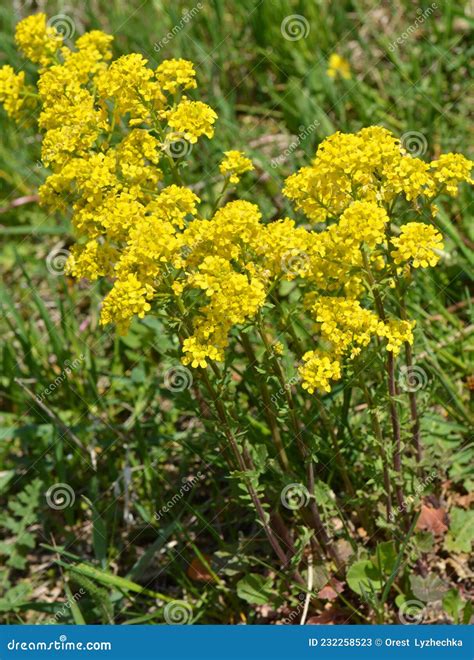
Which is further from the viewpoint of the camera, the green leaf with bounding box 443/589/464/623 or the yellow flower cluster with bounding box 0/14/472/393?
the green leaf with bounding box 443/589/464/623

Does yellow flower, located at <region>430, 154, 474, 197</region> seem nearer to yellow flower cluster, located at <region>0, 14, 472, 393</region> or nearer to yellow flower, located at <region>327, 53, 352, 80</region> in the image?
yellow flower cluster, located at <region>0, 14, 472, 393</region>

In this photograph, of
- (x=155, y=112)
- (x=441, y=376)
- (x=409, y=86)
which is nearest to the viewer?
(x=155, y=112)

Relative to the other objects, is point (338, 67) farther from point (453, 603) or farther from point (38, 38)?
point (453, 603)

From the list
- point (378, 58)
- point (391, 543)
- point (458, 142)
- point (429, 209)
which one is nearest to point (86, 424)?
point (391, 543)

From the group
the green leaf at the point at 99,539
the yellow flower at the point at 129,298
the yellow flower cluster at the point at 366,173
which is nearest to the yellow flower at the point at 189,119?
the yellow flower cluster at the point at 366,173

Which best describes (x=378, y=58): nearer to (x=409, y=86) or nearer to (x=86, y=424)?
(x=409, y=86)

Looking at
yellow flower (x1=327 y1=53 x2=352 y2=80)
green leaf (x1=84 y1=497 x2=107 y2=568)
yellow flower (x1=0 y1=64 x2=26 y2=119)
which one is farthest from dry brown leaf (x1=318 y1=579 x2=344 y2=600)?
yellow flower (x1=327 y1=53 x2=352 y2=80)

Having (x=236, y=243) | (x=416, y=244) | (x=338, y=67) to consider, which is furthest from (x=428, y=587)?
(x=338, y=67)
